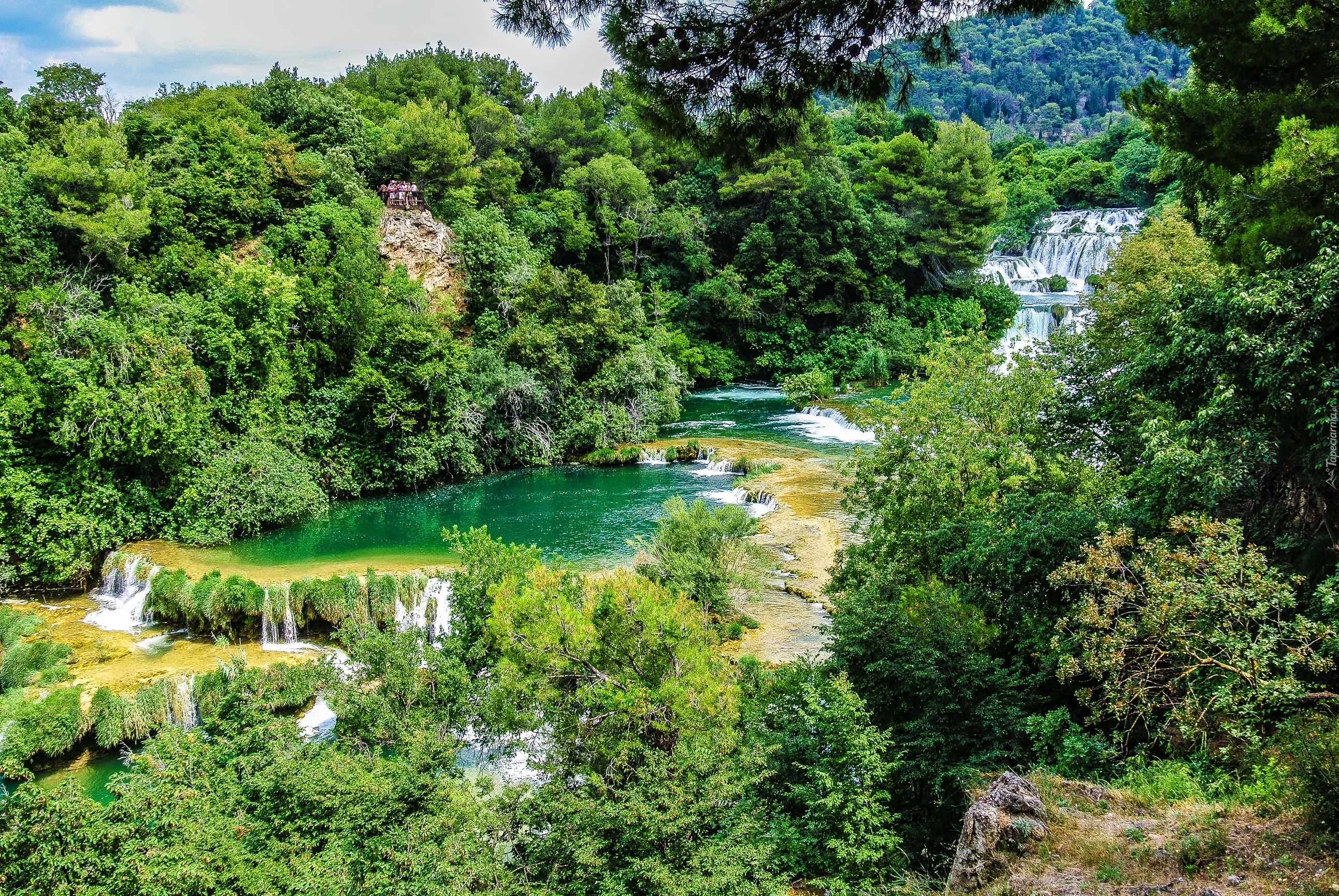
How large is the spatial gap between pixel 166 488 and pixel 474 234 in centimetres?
1377

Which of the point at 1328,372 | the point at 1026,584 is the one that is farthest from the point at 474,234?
the point at 1328,372

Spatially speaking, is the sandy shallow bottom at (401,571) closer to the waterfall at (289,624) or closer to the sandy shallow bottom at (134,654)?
the sandy shallow bottom at (134,654)

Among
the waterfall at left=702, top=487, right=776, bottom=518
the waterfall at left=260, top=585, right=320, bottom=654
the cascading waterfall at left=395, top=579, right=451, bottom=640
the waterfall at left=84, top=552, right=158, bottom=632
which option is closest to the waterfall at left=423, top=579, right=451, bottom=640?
the cascading waterfall at left=395, top=579, right=451, bottom=640

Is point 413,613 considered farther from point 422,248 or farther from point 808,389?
point 808,389

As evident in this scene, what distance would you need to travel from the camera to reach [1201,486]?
6.75 metres

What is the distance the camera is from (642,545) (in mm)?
16484

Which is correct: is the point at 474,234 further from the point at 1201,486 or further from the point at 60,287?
the point at 1201,486

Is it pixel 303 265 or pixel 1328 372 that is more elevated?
pixel 303 265

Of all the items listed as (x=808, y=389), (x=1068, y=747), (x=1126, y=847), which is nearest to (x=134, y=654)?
(x=1068, y=747)

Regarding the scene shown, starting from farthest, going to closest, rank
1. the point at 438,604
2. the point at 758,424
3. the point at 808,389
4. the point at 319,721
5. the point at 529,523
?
the point at 808,389, the point at 758,424, the point at 529,523, the point at 438,604, the point at 319,721

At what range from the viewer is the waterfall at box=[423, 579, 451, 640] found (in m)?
14.9

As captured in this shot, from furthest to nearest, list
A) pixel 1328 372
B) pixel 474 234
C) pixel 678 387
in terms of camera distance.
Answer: pixel 678 387, pixel 474 234, pixel 1328 372

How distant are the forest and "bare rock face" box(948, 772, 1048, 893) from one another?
60cm

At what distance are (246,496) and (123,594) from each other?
385 centimetres
